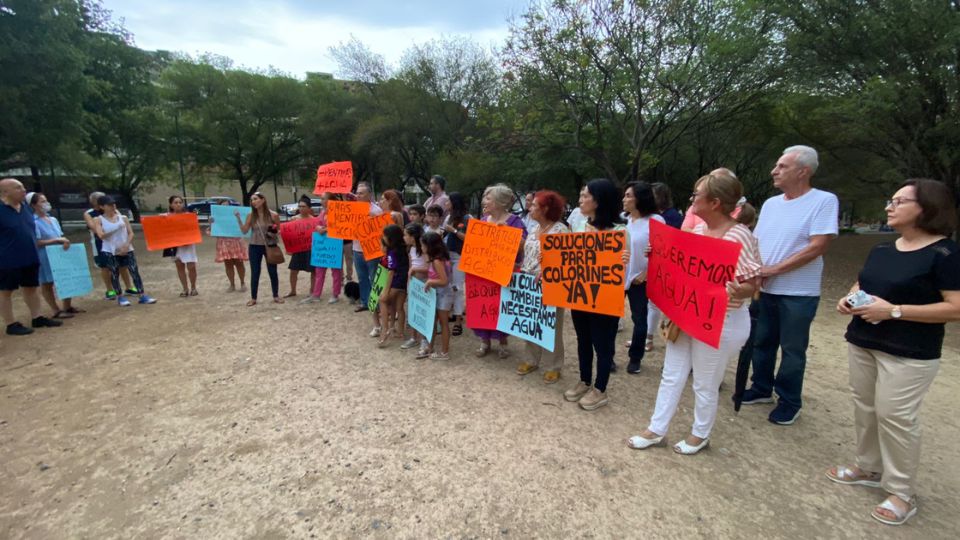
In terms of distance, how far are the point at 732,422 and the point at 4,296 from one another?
835 cm

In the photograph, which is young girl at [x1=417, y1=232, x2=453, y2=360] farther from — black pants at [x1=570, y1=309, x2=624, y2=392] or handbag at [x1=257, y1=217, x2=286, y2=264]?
handbag at [x1=257, y1=217, x2=286, y2=264]

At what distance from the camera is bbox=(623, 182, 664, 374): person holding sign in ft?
13.6

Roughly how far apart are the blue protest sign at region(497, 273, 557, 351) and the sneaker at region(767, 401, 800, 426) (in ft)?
6.08

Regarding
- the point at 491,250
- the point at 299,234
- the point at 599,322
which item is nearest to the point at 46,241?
the point at 299,234

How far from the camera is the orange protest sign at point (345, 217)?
664 centimetres

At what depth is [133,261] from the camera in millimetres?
7914

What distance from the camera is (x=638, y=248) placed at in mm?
4324

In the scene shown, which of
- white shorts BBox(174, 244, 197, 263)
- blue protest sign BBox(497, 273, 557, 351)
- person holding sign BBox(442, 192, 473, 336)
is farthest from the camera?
white shorts BBox(174, 244, 197, 263)

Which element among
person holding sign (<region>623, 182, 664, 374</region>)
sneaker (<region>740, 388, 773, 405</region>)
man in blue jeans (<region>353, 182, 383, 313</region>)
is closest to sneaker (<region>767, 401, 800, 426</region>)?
sneaker (<region>740, 388, 773, 405</region>)

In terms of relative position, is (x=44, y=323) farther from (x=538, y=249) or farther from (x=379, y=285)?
(x=538, y=249)

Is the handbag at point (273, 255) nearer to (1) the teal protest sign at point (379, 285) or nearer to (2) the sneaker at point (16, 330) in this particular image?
(1) the teal protest sign at point (379, 285)

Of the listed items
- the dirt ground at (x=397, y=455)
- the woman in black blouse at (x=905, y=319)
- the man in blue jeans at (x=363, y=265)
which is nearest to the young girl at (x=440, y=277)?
the dirt ground at (x=397, y=455)

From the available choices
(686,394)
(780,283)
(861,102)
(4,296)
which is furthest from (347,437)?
(861,102)

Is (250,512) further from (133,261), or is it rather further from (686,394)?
(133,261)
